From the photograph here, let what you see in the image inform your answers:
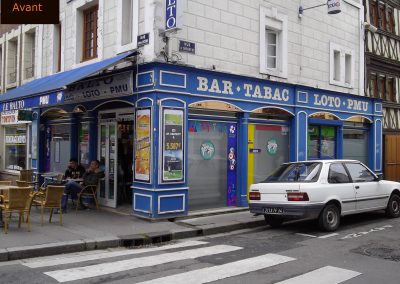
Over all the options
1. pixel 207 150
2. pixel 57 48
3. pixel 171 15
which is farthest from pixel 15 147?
pixel 171 15

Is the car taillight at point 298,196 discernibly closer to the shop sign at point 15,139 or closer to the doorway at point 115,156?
the doorway at point 115,156

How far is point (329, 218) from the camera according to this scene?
31.3 feet

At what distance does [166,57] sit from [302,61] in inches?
231

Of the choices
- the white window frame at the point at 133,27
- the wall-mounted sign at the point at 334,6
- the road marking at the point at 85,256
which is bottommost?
the road marking at the point at 85,256

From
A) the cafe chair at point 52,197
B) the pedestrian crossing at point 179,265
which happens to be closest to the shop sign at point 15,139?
the cafe chair at point 52,197

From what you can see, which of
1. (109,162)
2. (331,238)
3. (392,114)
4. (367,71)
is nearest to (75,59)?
(109,162)

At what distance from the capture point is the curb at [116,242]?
7.28 metres

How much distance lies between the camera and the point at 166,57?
416 inches

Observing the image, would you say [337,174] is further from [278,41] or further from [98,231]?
[278,41]

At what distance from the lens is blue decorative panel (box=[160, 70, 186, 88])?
10.4 meters

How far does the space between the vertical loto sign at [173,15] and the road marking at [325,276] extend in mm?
6200

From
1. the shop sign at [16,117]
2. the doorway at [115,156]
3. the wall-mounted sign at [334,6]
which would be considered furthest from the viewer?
the shop sign at [16,117]

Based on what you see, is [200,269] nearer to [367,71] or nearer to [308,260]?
[308,260]

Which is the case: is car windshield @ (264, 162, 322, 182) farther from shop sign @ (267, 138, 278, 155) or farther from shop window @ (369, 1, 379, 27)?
shop window @ (369, 1, 379, 27)
